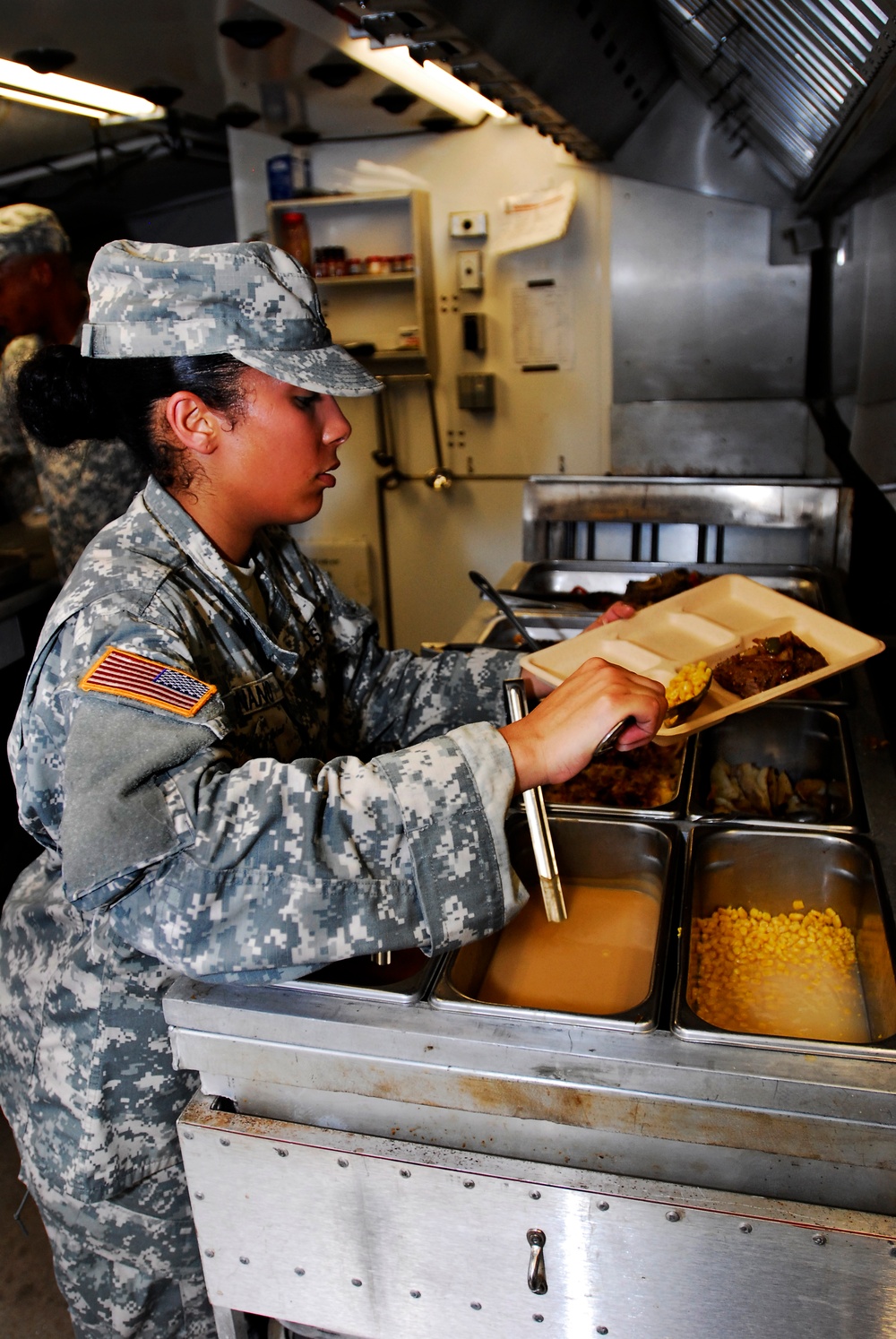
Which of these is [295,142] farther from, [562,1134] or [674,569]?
[562,1134]

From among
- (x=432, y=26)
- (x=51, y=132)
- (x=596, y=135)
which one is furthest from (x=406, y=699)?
(x=51, y=132)

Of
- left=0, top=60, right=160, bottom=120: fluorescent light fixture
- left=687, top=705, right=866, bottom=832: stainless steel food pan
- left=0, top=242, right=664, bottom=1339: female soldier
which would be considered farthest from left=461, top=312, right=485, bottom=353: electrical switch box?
left=0, top=242, right=664, bottom=1339: female soldier

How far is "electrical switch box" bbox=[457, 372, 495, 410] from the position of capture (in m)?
4.66

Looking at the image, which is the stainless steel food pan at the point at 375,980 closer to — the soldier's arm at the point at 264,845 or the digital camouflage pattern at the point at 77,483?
the soldier's arm at the point at 264,845

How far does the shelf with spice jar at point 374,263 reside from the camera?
4520mm

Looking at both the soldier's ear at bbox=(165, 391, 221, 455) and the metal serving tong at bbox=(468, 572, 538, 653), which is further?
the metal serving tong at bbox=(468, 572, 538, 653)

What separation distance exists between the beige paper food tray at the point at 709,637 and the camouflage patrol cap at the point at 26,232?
2796 mm

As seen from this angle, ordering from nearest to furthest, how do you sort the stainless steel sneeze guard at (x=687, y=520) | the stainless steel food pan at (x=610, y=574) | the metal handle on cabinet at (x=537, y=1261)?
1. the metal handle on cabinet at (x=537, y=1261)
2. the stainless steel food pan at (x=610, y=574)
3. the stainless steel sneeze guard at (x=687, y=520)

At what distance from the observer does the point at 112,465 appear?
3.45 meters

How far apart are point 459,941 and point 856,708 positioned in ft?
3.94

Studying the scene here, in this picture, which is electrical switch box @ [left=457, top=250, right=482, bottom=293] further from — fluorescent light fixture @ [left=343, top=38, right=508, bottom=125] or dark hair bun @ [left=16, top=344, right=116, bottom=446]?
dark hair bun @ [left=16, top=344, right=116, bottom=446]

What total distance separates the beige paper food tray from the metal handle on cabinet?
0.77m

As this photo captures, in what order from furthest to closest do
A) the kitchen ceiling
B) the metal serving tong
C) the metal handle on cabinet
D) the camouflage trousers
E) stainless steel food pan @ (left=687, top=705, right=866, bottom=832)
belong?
1. the metal serving tong
2. stainless steel food pan @ (left=687, top=705, right=866, bottom=832)
3. the kitchen ceiling
4. the camouflage trousers
5. the metal handle on cabinet

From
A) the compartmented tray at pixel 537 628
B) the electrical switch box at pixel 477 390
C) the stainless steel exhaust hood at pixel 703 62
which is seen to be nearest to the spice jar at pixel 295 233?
the electrical switch box at pixel 477 390
